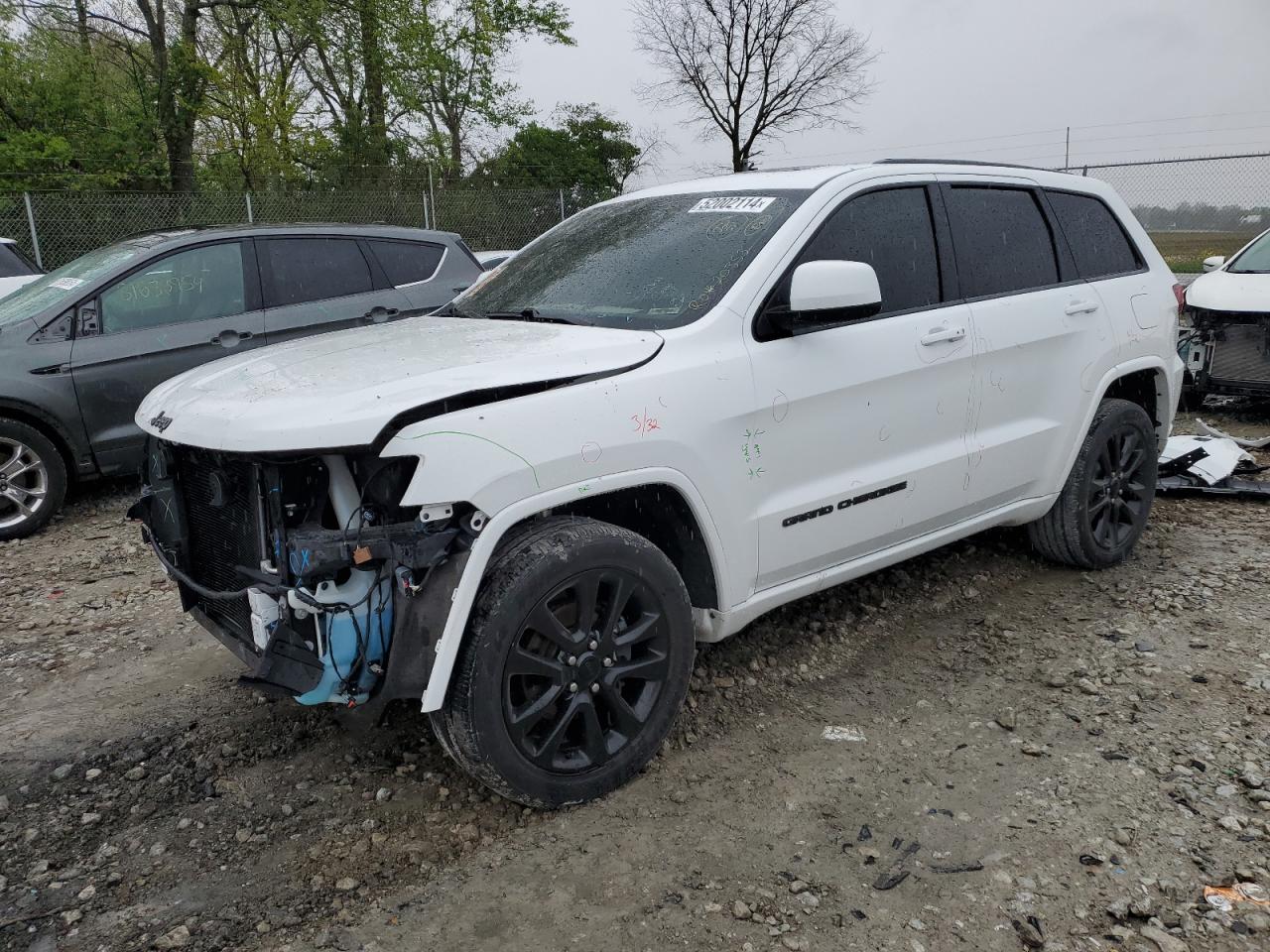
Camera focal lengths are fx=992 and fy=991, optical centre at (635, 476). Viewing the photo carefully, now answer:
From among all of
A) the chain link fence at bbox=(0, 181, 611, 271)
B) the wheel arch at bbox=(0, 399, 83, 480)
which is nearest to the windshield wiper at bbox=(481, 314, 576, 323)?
the wheel arch at bbox=(0, 399, 83, 480)

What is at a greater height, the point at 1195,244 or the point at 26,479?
the point at 1195,244

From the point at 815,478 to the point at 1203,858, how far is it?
152 cm

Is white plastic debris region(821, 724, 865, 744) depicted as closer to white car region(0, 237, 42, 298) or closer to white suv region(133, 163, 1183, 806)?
white suv region(133, 163, 1183, 806)

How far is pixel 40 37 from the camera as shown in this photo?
19.5 meters

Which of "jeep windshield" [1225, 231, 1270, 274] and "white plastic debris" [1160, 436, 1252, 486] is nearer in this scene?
"white plastic debris" [1160, 436, 1252, 486]

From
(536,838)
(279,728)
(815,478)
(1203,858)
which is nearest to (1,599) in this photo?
(279,728)

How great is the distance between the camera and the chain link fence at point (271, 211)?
1323 centimetres

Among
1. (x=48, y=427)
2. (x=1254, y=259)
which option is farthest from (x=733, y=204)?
(x=1254, y=259)

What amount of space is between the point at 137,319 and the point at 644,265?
410 centimetres

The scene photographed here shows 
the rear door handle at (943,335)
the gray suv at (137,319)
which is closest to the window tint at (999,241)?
the rear door handle at (943,335)

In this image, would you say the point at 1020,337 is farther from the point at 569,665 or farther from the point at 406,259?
the point at 406,259

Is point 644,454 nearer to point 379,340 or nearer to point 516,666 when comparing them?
point 516,666

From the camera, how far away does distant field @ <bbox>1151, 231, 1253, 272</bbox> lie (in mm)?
14625

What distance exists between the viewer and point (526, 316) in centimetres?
352
